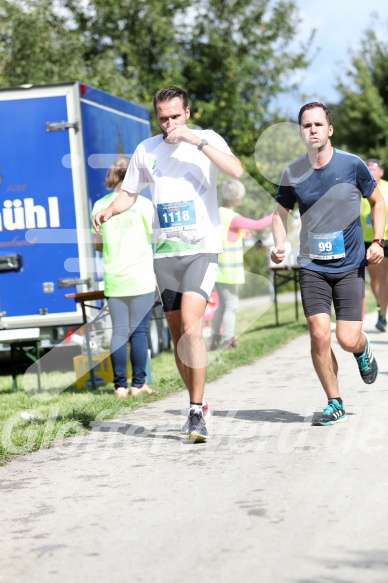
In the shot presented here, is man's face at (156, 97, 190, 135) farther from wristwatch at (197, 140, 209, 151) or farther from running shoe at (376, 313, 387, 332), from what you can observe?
running shoe at (376, 313, 387, 332)

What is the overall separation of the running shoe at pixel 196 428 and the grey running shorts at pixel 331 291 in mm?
964

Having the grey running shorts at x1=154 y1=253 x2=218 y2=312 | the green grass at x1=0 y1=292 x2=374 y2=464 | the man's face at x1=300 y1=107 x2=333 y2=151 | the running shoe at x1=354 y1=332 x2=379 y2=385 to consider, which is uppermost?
the man's face at x1=300 y1=107 x2=333 y2=151

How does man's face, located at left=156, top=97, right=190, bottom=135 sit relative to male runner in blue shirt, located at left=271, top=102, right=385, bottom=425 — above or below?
above

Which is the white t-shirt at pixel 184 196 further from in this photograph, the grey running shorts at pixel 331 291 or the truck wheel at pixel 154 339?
the truck wheel at pixel 154 339

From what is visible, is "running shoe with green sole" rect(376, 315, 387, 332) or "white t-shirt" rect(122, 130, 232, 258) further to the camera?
"running shoe with green sole" rect(376, 315, 387, 332)

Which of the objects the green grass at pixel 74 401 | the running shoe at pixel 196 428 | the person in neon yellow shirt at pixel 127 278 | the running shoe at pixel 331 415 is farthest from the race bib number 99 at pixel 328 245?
the person in neon yellow shirt at pixel 127 278

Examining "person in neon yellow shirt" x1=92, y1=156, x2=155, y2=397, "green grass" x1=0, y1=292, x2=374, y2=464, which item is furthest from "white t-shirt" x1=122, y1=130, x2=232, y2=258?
"person in neon yellow shirt" x1=92, y1=156, x2=155, y2=397

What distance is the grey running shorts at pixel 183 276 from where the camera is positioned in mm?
6883

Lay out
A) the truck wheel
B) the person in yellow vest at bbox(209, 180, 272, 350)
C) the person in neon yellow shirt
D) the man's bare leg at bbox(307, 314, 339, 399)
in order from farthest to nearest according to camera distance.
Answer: the truck wheel, the person in yellow vest at bbox(209, 180, 272, 350), the person in neon yellow shirt, the man's bare leg at bbox(307, 314, 339, 399)

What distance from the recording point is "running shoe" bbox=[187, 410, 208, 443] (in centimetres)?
676

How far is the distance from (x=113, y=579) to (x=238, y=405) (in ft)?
14.7

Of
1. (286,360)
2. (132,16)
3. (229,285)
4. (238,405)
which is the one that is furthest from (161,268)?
(132,16)

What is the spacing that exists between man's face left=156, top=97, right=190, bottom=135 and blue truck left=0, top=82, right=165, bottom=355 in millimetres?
5066

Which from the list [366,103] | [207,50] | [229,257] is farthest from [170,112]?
[366,103]
